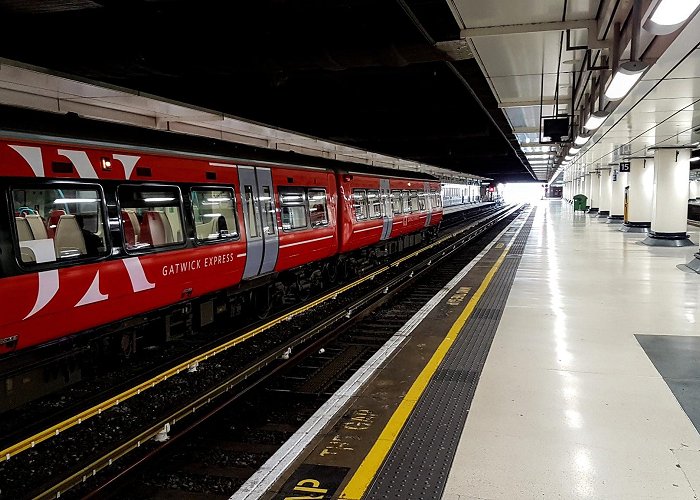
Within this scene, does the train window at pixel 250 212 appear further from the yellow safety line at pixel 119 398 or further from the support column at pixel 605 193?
the support column at pixel 605 193

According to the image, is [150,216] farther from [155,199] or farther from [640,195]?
[640,195]

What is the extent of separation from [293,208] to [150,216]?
11.4ft

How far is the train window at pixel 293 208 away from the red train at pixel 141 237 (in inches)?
1.0

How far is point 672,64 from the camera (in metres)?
5.88

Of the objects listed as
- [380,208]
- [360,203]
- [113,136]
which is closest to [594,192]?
[380,208]

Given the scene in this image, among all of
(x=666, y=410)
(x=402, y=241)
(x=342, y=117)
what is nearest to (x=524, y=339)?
(x=666, y=410)

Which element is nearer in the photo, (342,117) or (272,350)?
(272,350)

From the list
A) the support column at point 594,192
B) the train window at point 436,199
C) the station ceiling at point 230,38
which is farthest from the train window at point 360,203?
the support column at point 594,192

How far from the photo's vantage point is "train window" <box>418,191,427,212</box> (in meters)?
19.2

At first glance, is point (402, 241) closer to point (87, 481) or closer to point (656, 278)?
point (656, 278)

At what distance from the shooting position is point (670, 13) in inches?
135

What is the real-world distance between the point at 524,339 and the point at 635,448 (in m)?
2.82

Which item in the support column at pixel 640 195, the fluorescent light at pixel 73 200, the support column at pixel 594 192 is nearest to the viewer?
the fluorescent light at pixel 73 200

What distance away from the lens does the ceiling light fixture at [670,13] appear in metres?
3.31
